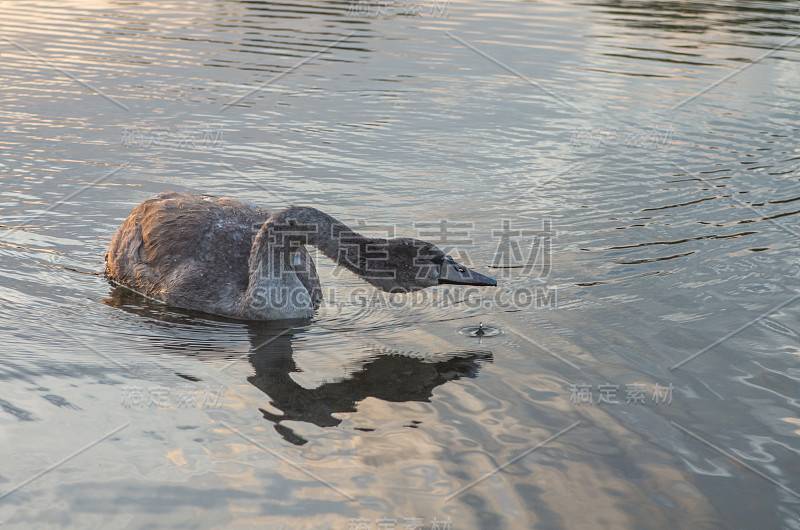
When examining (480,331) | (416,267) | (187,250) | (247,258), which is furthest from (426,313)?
(187,250)

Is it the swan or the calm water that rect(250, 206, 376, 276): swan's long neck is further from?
the calm water

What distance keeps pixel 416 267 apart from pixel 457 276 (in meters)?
0.39

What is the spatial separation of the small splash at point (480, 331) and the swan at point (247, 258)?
1.72 feet

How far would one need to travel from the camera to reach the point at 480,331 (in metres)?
8.08

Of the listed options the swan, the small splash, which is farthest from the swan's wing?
the small splash

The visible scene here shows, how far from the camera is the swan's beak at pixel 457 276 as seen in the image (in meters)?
7.80

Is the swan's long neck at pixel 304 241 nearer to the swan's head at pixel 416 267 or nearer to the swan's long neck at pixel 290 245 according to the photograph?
the swan's long neck at pixel 290 245

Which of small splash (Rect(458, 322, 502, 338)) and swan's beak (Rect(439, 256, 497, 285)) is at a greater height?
swan's beak (Rect(439, 256, 497, 285))

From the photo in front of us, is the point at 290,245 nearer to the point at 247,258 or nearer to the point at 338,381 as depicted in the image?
the point at 247,258

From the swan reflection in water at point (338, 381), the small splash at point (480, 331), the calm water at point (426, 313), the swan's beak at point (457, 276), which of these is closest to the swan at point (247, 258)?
the swan's beak at point (457, 276)

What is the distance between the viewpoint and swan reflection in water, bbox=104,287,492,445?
6617 millimetres

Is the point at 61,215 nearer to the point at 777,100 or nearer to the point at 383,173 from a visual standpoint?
the point at 383,173

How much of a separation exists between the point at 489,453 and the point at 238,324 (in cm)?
339

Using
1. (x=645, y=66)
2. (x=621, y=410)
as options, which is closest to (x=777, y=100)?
(x=645, y=66)
